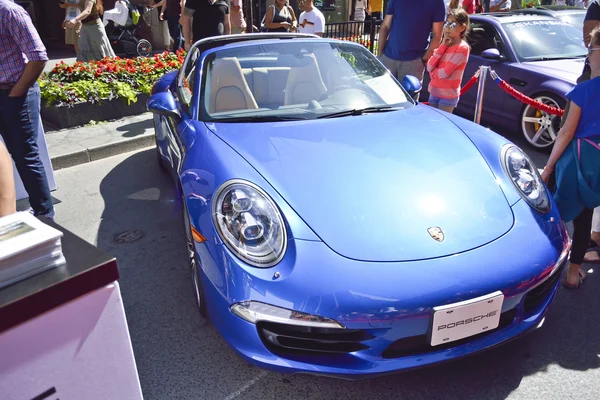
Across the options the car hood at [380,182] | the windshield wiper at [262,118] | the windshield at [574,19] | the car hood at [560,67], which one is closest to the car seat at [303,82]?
the windshield wiper at [262,118]

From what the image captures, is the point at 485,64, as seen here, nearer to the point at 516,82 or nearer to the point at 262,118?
the point at 516,82

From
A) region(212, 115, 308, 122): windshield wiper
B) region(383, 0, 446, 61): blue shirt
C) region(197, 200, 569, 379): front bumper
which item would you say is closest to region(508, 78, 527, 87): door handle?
region(383, 0, 446, 61): blue shirt

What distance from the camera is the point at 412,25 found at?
5121mm

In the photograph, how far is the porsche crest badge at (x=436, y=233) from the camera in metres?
2.00

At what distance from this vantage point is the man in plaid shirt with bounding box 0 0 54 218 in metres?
2.96

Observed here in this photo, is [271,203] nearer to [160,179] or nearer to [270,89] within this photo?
[270,89]

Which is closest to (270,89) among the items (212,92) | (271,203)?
(212,92)

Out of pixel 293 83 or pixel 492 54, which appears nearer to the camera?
pixel 293 83

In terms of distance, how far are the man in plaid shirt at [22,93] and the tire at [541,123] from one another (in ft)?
15.4

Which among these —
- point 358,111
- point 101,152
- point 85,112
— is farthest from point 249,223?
point 85,112

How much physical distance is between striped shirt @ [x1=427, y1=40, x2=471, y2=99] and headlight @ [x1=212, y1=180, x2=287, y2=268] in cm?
309

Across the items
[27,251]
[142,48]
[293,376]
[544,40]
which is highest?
[27,251]

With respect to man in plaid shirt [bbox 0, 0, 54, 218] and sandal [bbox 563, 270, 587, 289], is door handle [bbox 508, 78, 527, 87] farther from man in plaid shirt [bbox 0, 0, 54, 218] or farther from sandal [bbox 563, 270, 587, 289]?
man in plaid shirt [bbox 0, 0, 54, 218]

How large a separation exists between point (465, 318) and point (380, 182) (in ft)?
2.40
